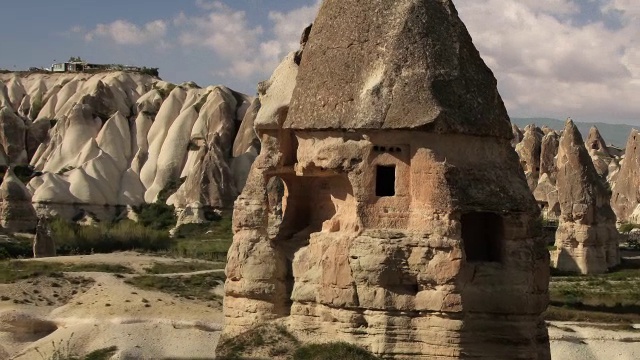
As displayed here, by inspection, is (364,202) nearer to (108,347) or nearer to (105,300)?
(108,347)

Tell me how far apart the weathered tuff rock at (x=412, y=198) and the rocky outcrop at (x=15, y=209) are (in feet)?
106

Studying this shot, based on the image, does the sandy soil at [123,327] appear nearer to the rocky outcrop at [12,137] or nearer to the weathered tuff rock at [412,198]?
the weathered tuff rock at [412,198]

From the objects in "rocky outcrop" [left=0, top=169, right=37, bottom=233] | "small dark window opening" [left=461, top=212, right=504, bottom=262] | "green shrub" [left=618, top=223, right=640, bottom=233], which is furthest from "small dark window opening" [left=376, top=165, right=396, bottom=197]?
"green shrub" [left=618, top=223, right=640, bottom=233]

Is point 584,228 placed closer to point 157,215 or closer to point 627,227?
point 627,227

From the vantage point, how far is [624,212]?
5969 centimetres

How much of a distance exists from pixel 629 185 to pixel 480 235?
4823 centimetres

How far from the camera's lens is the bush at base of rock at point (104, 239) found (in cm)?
4258

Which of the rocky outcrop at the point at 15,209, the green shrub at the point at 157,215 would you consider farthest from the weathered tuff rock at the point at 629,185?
the rocky outcrop at the point at 15,209

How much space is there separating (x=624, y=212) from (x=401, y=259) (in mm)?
49433

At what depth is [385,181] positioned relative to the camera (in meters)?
14.2

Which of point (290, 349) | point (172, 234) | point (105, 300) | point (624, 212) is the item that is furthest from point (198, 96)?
point (290, 349)

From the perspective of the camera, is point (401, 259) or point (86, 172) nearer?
point (401, 259)

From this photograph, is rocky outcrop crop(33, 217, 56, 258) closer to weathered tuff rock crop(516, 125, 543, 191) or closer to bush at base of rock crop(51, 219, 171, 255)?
bush at base of rock crop(51, 219, 171, 255)

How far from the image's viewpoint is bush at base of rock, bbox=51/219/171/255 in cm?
4258
